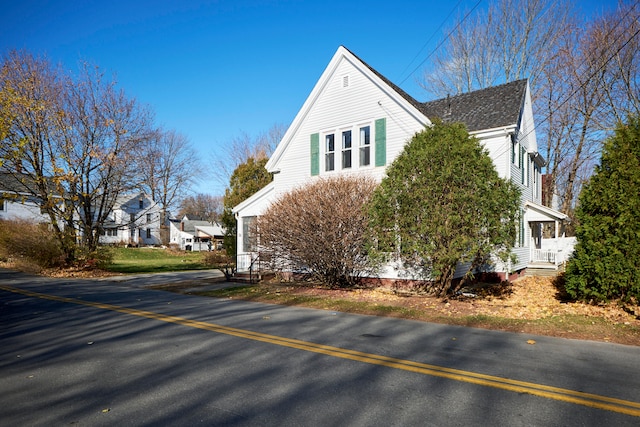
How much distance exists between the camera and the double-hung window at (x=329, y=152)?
17.3 metres

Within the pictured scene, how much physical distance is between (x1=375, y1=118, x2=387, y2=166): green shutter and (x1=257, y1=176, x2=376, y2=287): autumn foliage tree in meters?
1.74

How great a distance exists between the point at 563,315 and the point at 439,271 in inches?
117

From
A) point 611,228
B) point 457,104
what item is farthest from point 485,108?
point 611,228

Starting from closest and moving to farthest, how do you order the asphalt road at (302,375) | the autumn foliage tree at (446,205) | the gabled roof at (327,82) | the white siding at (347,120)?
1. the asphalt road at (302,375)
2. the autumn foliage tree at (446,205)
3. the gabled roof at (327,82)
4. the white siding at (347,120)

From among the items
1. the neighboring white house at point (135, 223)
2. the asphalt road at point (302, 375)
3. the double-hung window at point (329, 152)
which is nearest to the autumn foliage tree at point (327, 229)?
the double-hung window at point (329, 152)

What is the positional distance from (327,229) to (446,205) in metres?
4.23

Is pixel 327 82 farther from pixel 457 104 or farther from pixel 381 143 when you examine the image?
pixel 457 104

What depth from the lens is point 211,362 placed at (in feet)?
18.8

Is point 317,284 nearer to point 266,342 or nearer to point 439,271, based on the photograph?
point 439,271

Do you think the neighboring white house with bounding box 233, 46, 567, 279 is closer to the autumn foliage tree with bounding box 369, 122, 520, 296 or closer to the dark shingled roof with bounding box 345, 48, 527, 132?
the dark shingled roof with bounding box 345, 48, 527, 132

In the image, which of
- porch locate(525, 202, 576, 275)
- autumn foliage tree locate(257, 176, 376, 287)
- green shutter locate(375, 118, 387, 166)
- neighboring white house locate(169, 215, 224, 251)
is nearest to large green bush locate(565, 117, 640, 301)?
autumn foliage tree locate(257, 176, 376, 287)

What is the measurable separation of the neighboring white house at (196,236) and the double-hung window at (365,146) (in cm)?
3878

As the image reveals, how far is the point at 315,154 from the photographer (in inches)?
691

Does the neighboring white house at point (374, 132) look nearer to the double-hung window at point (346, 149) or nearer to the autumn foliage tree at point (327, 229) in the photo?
the double-hung window at point (346, 149)
